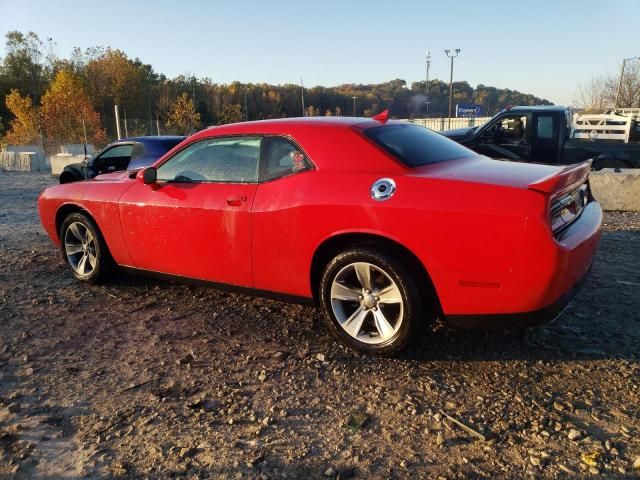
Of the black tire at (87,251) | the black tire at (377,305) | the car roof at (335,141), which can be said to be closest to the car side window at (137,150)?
the black tire at (87,251)

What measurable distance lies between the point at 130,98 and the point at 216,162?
67.2 metres

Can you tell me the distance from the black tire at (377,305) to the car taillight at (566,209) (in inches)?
34.3

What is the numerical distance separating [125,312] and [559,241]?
3382 mm

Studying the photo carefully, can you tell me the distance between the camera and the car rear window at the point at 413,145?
352 centimetres

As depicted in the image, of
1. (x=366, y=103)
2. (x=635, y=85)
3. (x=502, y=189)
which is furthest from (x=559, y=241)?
(x=366, y=103)

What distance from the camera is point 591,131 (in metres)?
11.6

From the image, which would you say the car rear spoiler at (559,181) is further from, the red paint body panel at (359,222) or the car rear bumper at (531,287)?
the car rear bumper at (531,287)

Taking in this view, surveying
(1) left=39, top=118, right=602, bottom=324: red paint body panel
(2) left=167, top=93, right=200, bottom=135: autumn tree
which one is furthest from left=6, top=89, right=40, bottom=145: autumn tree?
(1) left=39, top=118, right=602, bottom=324: red paint body panel

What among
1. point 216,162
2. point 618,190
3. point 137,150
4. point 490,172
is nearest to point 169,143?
point 137,150

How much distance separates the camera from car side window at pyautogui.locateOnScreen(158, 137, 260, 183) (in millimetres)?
3914

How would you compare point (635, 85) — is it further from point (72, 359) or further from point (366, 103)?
point (366, 103)

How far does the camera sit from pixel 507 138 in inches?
411

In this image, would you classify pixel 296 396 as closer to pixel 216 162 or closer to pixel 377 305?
pixel 377 305

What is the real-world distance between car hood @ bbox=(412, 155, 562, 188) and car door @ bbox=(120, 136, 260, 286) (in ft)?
4.37
